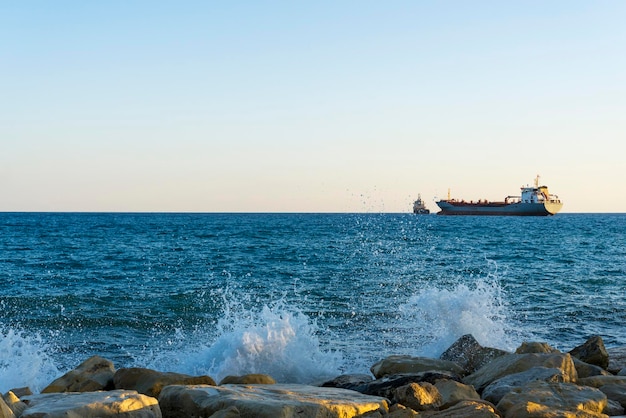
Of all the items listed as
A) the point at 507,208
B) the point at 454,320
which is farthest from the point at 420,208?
the point at 454,320

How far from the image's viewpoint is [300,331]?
458 inches

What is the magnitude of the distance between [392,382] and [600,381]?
93.3 inches

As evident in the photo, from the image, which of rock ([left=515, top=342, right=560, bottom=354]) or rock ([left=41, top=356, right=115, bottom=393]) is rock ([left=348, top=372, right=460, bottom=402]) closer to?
rock ([left=515, top=342, right=560, bottom=354])

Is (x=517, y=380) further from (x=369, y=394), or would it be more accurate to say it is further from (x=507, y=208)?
(x=507, y=208)

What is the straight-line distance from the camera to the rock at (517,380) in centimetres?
709

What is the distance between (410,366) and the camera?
334 inches

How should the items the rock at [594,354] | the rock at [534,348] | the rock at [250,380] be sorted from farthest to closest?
the rock at [594,354] < the rock at [534,348] < the rock at [250,380]

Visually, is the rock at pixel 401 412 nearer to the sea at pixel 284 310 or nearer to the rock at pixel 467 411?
the rock at pixel 467 411

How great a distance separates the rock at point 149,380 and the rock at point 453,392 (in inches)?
98.4

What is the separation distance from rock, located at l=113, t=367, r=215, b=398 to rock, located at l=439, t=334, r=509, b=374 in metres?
3.66

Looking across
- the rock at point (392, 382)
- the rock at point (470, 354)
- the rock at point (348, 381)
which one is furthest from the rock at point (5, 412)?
the rock at point (470, 354)

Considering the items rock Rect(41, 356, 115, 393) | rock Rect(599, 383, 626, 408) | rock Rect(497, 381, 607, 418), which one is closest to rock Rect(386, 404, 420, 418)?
rock Rect(497, 381, 607, 418)

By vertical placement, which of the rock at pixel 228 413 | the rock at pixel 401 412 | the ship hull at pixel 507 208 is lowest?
the rock at pixel 401 412

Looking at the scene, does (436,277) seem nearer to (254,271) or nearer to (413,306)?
(254,271)
